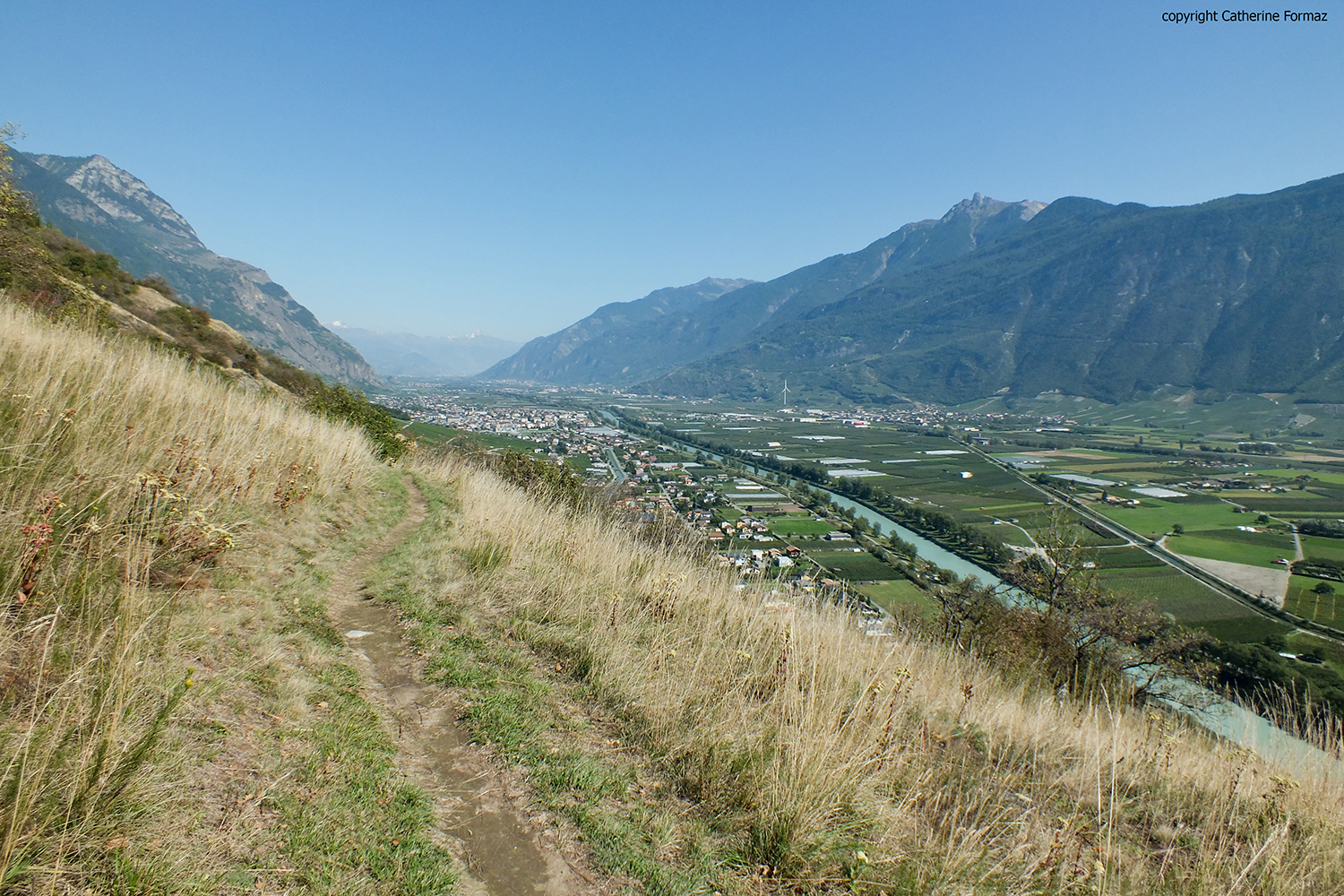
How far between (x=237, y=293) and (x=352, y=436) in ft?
725

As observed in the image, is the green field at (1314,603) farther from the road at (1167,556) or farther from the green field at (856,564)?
the green field at (856,564)

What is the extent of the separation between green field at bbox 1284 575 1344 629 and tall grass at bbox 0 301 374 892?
36.1 metres

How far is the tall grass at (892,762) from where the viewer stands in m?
2.74

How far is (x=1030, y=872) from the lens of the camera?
2.61m

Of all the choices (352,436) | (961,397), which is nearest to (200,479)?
(352,436)

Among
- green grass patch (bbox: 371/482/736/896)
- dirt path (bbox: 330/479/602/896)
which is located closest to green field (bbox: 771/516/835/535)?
green grass patch (bbox: 371/482/736/896)

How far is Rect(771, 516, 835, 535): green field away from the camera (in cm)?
3738

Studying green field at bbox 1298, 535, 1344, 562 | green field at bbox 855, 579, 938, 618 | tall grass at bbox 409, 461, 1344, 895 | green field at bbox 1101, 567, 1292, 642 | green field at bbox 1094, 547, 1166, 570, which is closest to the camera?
tall grass at bbox 409, 461, 1344, 895

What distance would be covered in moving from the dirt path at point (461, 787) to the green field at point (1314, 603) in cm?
3451

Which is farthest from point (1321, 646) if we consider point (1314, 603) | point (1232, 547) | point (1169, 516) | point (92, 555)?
point (92, 555)

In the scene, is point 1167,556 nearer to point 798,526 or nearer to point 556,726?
point 798,526

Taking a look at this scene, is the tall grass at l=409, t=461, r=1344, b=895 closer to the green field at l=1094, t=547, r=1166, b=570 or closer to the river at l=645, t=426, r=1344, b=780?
the river at l=645, t=426, r=1344, b=780

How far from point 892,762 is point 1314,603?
116ft

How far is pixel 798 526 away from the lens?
129 feet
